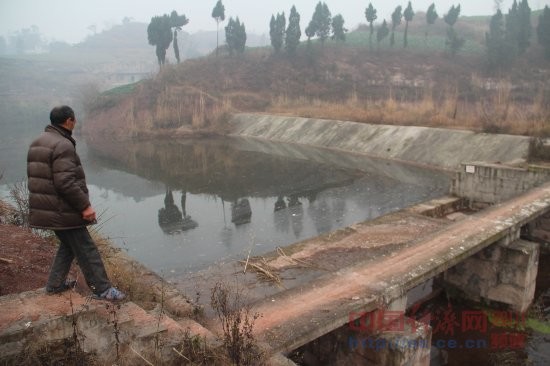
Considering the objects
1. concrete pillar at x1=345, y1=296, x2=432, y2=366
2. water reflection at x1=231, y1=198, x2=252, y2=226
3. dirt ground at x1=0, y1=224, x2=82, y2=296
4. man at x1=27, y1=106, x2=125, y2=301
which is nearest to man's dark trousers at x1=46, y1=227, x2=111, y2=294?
man at x1=27, y1=106, x2=125, y2=301

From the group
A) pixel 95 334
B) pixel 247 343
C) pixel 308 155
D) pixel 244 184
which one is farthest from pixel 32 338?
pixel 308 155

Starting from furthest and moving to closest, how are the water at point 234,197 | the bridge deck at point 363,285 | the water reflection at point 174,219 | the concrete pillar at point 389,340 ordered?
the water reflection at point 174,219, the water at point 234,197, the concrete pillar at point 389,340, the bridge deck at point 363,285

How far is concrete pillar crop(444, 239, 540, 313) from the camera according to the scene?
6695 mm

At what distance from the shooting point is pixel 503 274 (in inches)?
272

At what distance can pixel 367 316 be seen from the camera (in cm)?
462

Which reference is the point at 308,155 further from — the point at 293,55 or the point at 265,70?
the point at 293,55

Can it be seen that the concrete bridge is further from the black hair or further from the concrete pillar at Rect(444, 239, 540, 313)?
the black hair

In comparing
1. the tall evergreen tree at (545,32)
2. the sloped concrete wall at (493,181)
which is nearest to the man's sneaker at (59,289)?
the sloped concrete wall at (493,181)

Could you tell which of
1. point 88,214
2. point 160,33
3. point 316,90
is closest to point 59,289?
point 88,214

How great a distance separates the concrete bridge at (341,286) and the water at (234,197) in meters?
2.17

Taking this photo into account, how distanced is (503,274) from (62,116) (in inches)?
265

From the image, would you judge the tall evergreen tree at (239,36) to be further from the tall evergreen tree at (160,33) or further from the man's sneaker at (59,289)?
the man's sneaker at (59,289)

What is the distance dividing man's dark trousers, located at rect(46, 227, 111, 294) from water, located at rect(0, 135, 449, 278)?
168 inches

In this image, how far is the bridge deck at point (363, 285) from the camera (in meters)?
4.03
